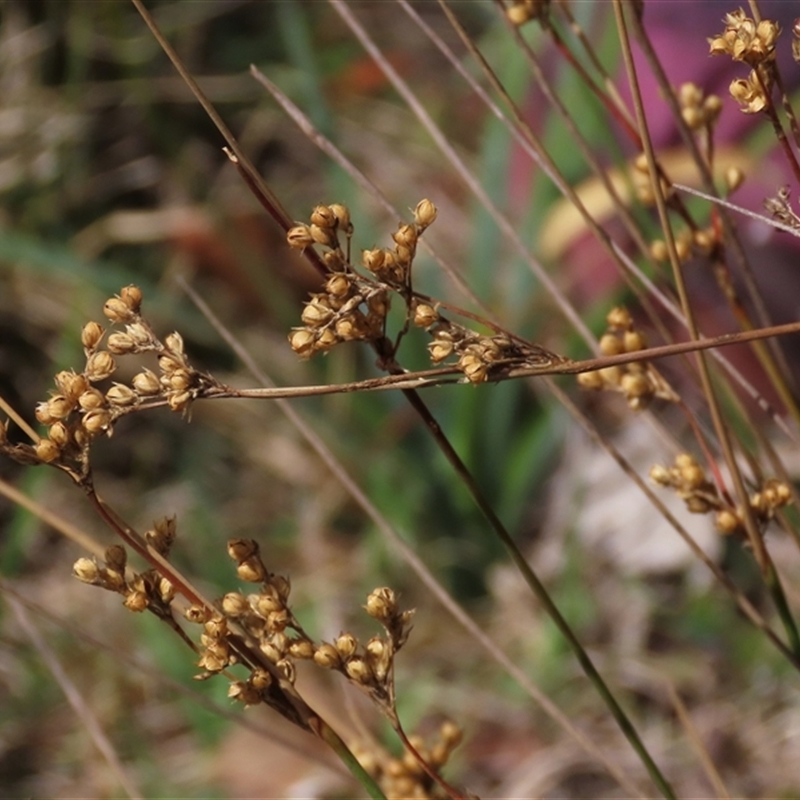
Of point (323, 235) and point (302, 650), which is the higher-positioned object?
point (323, 235)

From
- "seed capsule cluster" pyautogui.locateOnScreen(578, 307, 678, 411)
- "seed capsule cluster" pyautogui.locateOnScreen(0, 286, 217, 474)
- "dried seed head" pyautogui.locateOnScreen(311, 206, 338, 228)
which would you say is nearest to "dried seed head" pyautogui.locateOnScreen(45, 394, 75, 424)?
"seed capsule cluster" pyautogui.locateOnScreen(0, 286, 217, 474)

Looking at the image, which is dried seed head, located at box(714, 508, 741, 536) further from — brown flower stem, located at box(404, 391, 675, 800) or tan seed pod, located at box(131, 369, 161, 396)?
tan seed pod, located at box(131, 369, 161, 396)

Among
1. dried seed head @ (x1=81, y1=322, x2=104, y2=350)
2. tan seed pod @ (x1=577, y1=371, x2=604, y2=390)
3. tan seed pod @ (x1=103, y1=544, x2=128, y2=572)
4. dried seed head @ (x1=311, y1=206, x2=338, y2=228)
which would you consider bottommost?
tan seed pod @ (x1=577, y1=371, x2=604, y2=390)

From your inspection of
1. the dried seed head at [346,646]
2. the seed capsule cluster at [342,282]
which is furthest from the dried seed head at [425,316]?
the dried seed head at [346,646]

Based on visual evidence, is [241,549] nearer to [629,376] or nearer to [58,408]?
[58,408]

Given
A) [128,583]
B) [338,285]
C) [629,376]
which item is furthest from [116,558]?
[629,376]

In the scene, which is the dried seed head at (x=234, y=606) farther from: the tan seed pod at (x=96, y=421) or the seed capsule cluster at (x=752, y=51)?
the seed capsule cluster at (x=752, y=51)
